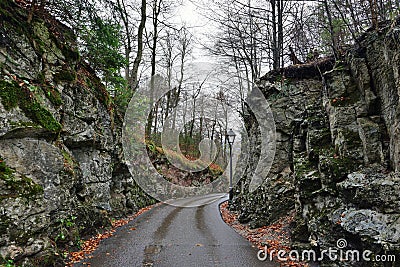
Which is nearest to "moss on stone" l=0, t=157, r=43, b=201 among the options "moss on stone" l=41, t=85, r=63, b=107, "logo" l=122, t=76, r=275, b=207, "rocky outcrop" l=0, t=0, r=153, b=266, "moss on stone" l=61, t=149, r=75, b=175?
"rocky outcrop" l=0, t=0, r=153, b=266

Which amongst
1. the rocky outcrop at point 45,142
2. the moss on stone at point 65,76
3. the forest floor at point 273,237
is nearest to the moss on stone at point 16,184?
the rocky outcrop at point 45,142

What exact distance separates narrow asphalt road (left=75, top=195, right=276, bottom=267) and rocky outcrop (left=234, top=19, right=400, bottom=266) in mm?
1709

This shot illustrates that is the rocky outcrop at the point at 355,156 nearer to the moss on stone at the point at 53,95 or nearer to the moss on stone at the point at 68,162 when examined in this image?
the moss on stone at the point at 68,162

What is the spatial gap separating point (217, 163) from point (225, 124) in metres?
4.75

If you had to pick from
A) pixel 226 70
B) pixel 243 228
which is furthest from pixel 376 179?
pixel 226 70

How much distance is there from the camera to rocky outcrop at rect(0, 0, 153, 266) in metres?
5.36

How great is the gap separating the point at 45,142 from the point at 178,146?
68.2 ft

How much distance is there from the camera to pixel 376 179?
5082 mm

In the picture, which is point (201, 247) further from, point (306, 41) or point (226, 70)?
point (226, 70)

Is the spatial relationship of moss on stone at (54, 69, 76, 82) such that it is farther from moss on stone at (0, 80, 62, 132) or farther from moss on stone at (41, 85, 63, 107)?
moss on stone at (0, 80, 62, 132)

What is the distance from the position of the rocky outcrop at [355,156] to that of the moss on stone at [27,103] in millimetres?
6381

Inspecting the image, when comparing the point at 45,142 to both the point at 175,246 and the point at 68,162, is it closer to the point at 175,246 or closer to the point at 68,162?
the point at 68,162

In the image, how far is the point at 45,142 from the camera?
649 centimetres

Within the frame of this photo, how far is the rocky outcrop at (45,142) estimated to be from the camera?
536 cm
